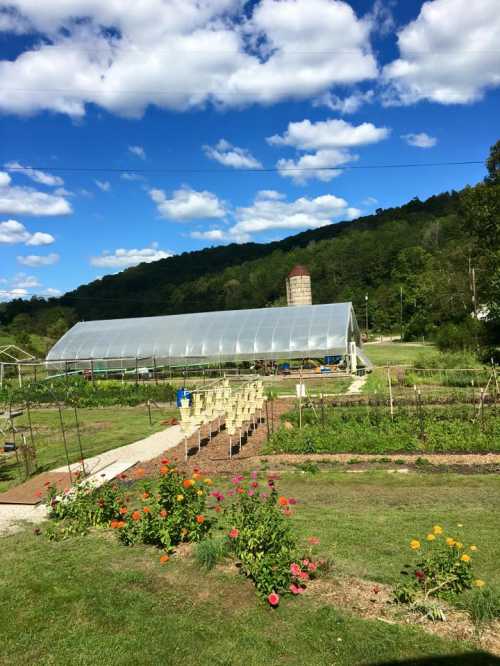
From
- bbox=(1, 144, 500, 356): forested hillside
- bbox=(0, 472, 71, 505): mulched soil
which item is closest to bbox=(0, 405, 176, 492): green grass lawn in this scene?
bbox=(0, 472, 71, 505): mulched soil

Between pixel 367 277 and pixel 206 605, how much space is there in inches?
3450

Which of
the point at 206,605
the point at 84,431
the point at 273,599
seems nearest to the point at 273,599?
the point at 273,599

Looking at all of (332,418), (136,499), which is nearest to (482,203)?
(332,418)

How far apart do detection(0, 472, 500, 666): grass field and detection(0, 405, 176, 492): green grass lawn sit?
200 inches

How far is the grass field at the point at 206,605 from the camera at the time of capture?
3932 mm

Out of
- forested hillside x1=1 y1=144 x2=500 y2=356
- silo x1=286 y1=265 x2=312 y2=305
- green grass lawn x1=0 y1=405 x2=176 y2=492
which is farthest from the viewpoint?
silo x1=286 y1=265 x2=312 y2=305

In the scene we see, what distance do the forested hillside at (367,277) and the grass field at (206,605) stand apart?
23.4 m

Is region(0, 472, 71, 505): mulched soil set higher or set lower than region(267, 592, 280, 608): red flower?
lower

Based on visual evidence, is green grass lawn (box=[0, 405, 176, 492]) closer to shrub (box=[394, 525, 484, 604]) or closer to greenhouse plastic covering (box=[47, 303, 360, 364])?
shrub (box=[394, 525, 484, 604])

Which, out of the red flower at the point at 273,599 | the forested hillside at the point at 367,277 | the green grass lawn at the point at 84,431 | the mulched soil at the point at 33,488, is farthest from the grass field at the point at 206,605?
the forested hillside at the point at 367,277

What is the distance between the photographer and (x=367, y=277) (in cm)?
8850

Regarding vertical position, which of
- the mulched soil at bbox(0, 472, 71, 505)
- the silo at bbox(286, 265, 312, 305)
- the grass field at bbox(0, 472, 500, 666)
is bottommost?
the mulched soil at bbox(0, 472, 71, 505)

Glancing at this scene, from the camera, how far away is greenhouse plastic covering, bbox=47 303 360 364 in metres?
29.4

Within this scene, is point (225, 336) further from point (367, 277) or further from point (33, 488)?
point (367, 277)
